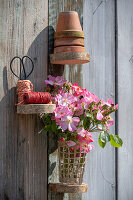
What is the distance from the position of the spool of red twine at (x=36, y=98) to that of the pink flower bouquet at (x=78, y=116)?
7 cm

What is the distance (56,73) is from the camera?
6.09ft

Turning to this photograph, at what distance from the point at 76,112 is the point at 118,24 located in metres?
0.79

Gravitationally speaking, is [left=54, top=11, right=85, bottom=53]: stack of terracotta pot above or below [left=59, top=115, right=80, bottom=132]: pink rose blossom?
above

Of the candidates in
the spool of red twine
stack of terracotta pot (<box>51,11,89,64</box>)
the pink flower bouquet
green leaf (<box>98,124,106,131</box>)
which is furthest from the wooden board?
green leaf (<box>98,124,106,131</box>)

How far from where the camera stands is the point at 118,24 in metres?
2.18

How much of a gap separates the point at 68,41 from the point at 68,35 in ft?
0.09

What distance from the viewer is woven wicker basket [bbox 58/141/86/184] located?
1.69 metres

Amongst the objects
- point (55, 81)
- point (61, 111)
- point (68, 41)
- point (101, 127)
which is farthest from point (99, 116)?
point (68, 41)

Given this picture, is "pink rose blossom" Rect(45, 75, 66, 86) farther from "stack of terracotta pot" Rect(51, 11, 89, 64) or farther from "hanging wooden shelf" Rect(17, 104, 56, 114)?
"hanging wooden shelf" Rect(17, 104, 56, 114)

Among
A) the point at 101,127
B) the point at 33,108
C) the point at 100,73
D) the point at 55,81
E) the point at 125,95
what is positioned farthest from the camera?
the point at 125,95

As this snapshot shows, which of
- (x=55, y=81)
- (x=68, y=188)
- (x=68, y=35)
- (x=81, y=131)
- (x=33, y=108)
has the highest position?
(x=68, y=35)

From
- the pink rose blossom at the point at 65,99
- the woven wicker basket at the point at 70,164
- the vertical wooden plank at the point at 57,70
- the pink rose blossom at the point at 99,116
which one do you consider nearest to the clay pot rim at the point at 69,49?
the vertical wooden plank at the point at 57,70

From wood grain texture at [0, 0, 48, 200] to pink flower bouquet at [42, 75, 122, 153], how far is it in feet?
0.35

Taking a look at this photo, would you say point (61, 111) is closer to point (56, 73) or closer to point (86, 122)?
point (86, 122)
